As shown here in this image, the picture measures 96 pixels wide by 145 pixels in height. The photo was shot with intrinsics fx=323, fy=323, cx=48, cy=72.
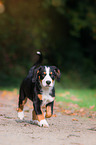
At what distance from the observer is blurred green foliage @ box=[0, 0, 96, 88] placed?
1892 cm

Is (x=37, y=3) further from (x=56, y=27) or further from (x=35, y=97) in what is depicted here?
(x=35, y=97)

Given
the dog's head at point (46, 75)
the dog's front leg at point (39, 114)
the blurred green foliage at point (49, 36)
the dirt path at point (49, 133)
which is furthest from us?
the blurred green foliage at point (49, 36)

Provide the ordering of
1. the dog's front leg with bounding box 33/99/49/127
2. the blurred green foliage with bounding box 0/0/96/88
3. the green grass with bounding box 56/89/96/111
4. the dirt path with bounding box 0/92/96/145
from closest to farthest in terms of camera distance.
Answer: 1. the dirt path with bounding box 0/92/96/145
2. the dog's front leg with bounding box 33/99/49/127
3. the green grass with bounding box 56/89/96/111
4. the blurred green foliage with bounding box 0/0/96/88

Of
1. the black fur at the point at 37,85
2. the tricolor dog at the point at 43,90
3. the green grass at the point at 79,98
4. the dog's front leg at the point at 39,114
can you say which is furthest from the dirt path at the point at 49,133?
the green grass at the point at 79,98

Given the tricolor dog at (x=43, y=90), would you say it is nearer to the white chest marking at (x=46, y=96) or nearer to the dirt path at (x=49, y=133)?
the white chest marking at (x=46, y=96)

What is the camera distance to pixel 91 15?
733 inches

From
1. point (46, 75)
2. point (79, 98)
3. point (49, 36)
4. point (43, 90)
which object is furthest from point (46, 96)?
point (49, 36)

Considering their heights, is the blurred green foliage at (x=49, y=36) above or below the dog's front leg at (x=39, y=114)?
above

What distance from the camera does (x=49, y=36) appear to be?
2159cm

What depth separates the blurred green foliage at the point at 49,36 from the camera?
62.1 feet

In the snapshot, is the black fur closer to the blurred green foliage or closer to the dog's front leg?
the dog's front leg

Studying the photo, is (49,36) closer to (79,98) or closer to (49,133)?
(79,98)

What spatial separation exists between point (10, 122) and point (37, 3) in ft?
49.6

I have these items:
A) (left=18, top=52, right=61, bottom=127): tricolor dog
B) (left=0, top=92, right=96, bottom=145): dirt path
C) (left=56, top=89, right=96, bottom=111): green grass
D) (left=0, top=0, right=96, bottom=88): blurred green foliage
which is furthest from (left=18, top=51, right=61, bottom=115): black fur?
(left=0, top=0, right=96, bottom=88): blurred green foliage
